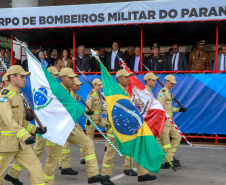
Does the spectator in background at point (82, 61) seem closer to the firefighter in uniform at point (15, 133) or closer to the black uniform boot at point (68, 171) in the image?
the black uniform boot at point (68, 171)

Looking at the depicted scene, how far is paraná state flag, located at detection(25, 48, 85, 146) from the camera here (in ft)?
22.6

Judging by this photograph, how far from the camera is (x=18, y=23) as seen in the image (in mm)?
13773

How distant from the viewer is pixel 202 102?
12672 millimetres

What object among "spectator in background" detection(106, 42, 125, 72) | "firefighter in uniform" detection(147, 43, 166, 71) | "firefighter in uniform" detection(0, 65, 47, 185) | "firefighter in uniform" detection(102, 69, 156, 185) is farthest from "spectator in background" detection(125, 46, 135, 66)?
"firefighter in uniform" detection(0, 65, 47, 185)

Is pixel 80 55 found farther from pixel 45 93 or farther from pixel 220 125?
pixel 45 93

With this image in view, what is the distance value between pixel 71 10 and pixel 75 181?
677 cm

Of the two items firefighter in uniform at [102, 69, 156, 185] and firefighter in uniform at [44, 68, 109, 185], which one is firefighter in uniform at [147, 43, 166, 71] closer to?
firefighter in uniform at [102, 69, 156, 185]

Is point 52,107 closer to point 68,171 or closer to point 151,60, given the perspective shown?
point 68,171

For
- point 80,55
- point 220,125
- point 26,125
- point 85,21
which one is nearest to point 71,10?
point 85,21

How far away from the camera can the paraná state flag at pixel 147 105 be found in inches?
332

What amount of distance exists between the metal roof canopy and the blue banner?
79.8 inches

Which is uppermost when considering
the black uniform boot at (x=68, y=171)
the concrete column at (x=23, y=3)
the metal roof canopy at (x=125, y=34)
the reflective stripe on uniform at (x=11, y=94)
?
the concrete column at (x=23, y=3)

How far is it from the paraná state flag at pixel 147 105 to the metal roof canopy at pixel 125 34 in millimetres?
5168

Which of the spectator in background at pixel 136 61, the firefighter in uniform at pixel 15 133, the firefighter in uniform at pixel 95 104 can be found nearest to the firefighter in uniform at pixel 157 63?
the spectator in background at pixel 136 61
